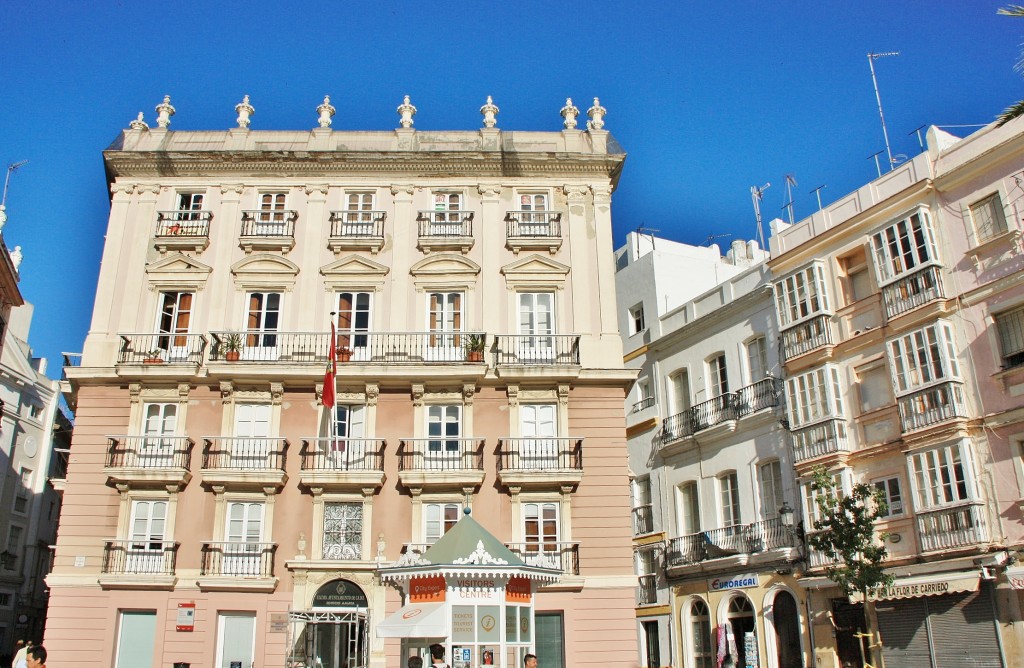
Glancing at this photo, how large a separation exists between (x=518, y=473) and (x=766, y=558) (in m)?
9.52

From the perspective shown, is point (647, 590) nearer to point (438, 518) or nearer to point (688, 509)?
point (688, 509)

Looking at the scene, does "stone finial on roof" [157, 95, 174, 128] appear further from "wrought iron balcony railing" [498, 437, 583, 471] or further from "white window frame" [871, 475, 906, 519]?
"white window frame" [871, 475, 906, 519]

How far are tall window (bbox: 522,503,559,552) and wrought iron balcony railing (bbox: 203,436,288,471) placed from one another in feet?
24.6

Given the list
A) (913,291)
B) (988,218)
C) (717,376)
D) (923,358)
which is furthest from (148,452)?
(988,218)

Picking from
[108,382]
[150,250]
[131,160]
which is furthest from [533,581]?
[131,160]

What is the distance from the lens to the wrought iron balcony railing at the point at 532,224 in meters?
30.8

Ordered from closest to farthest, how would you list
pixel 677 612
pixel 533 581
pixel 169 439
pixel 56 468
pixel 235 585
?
pixel 533 581 → pixel 235 585 → pixel 169 439 → pixel 677 612 → pixel 56 468

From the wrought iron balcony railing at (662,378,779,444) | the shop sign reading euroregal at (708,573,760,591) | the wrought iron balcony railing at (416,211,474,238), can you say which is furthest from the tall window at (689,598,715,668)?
the wrought iron balcony railing at (416,211,474,238)

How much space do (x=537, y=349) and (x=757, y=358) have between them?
9.08 meters

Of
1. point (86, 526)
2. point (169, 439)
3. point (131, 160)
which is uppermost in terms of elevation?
point (131, 160)

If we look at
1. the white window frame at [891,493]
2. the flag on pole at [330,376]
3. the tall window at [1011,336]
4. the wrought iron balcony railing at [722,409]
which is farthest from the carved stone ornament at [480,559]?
the wrought iron balcony railing at [722,409]

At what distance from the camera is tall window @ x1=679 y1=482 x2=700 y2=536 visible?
3522 centimetres

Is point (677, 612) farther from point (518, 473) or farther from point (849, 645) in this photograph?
point (518, 473)

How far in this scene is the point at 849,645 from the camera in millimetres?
27891
